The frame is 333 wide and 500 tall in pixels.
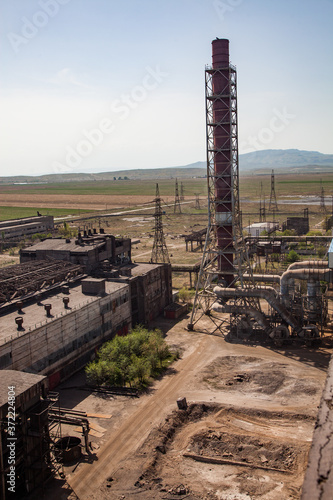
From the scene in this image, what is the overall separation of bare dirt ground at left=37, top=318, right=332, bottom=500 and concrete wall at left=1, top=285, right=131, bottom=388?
1722 millimetres

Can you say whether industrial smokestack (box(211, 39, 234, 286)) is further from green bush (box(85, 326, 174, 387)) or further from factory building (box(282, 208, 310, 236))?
factory building (box(282, 208, 310, 236))

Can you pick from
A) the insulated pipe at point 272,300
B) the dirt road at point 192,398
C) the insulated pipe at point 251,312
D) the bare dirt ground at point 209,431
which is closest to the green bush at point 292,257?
the insulated pipe at point 272,300

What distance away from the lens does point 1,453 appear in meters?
17.5

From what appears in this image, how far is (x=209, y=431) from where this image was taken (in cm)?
2353

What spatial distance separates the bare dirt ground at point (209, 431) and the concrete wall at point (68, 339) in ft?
5.65

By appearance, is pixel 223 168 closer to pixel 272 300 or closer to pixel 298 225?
pixel 272 300

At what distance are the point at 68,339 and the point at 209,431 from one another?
38.3 feet

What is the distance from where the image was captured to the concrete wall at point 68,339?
25906 mm

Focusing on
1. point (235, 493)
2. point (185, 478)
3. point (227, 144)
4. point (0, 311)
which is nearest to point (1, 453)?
point (185, 478)

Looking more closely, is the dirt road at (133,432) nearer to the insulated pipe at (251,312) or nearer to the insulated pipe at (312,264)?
the insulated pipe at (251,312)

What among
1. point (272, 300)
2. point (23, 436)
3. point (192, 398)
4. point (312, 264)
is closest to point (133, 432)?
point (192, 398)

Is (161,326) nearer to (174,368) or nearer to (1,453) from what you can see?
(174,368)

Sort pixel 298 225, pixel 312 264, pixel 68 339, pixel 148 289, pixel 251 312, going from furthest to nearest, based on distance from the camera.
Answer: pixel 298 225
pixel 148 289
pixel 251 312
pixel 312 264
pixel 68 339

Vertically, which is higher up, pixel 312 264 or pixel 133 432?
pixel 312 264
